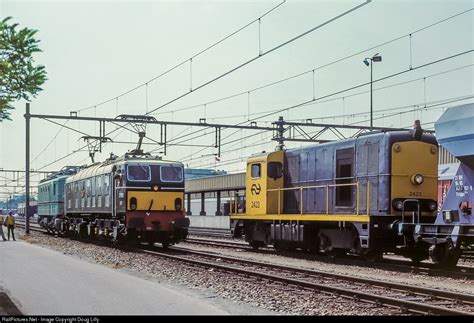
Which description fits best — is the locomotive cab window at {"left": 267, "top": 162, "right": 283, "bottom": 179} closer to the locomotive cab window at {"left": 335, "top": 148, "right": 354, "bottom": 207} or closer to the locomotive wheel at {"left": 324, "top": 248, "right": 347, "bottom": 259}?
the locomotive cab window at {"left": 335, "top": 148, "right": 354, "bottom": 207}

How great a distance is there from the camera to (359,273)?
1562 centimetres

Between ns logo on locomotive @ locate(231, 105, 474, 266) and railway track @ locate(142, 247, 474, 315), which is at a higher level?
ns logo on locomotive @ locate(231, 105, 474, 266)

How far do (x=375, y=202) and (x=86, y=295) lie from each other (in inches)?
404

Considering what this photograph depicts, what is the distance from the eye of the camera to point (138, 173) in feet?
75.0

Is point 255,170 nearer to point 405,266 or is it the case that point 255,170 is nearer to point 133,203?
point 133,203

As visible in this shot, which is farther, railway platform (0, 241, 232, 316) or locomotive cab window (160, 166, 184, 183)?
locomotive cab window (160, 166, 184, 183)

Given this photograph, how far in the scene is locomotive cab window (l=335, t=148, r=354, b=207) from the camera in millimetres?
18734

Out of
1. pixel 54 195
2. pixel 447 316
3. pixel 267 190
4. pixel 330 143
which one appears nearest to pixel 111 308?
pixel 447 316

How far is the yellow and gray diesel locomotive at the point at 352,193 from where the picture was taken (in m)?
17.1

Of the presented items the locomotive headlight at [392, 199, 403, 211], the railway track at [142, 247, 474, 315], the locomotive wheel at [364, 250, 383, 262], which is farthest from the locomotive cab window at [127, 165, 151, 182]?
the locomotive headlight at [392, 199, 403, 211]

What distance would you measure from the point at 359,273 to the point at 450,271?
2271mm

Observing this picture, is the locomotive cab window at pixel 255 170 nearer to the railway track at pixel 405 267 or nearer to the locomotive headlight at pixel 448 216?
the railway track at pixel 405 267

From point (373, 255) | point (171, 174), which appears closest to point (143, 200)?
point (171, 174)

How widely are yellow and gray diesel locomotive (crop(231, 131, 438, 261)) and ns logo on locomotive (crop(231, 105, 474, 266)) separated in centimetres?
3
